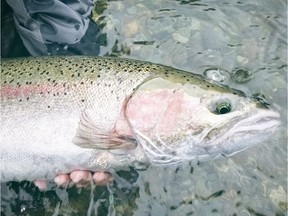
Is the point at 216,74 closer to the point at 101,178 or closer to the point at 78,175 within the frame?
the point at 101,178

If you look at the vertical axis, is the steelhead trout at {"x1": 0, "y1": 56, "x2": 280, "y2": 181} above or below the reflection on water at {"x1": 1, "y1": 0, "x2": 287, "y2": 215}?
above

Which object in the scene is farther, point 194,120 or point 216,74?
point 216,74

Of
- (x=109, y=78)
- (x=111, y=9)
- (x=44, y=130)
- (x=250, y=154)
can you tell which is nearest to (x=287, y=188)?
(x=250, y=154)

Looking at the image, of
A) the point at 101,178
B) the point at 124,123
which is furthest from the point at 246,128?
the point at 101,178

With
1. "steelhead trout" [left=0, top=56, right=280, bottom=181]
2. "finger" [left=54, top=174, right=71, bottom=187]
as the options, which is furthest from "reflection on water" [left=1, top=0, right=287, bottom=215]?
"steelhead trout" [left=0, top=56, right=280, bottom=181]

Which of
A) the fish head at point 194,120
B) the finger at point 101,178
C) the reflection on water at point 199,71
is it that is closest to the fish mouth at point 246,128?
the fish head at point 194,120

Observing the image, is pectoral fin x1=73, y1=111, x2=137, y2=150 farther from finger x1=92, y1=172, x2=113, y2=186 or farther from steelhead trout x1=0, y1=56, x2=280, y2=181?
finger x1=92, y1=172, x2=113, y2=186

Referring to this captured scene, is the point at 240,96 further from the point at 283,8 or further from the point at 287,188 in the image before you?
the point at 283,8

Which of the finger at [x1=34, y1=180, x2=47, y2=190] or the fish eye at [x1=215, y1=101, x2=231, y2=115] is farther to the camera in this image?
the finger at [x1=34, y1=180, x2=47, y2=190]
